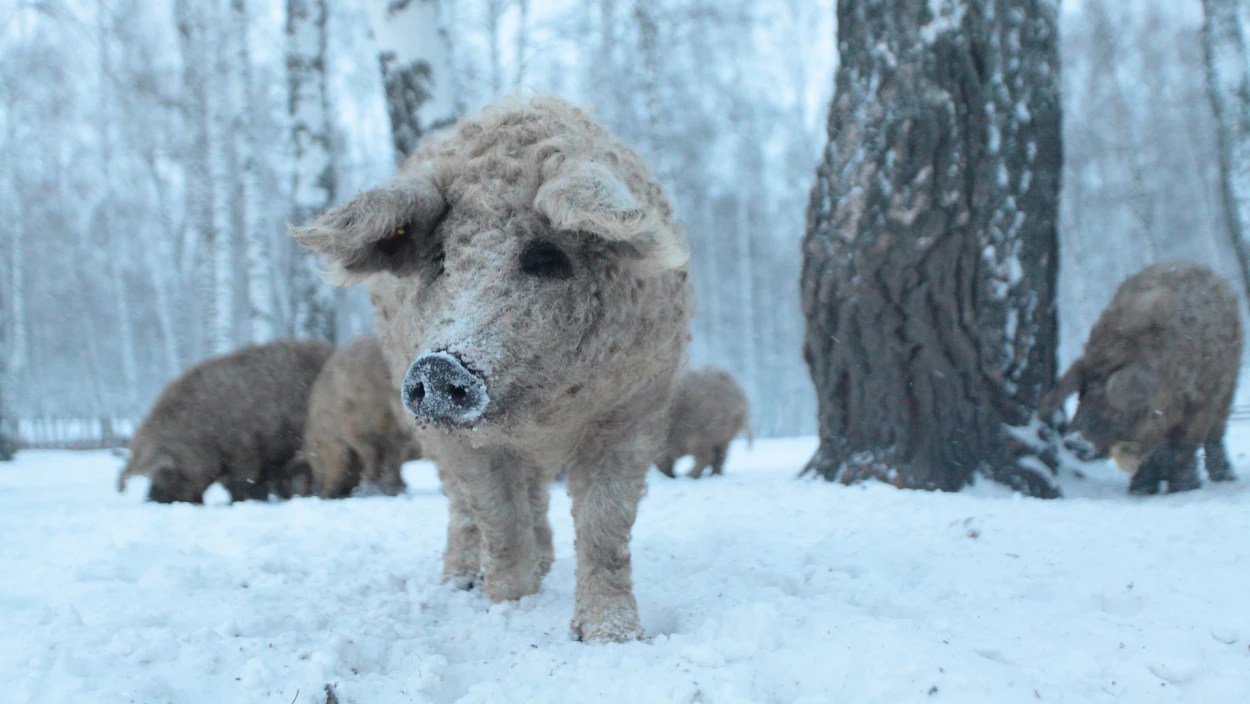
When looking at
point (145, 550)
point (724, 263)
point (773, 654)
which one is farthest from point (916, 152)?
point (724, 263)

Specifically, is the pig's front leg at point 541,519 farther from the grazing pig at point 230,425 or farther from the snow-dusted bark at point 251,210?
the snow-dusted bark at point 251,210

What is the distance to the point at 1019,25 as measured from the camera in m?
5.10

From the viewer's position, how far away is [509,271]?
2438 mm

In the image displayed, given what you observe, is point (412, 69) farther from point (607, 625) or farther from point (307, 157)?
point (607, 625)

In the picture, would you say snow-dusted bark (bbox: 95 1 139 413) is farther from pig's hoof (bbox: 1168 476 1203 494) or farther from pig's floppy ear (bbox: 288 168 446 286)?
pig's hoof (bbox: 1168 476 1203 494)

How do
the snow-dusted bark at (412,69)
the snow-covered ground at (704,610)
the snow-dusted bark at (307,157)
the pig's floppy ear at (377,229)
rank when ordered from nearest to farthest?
the snow-covered ground at (704,610), the pig's floppy ear at (377,229), the snow-dusted bark at (412,69), the snow-dusted bark at (307,157)

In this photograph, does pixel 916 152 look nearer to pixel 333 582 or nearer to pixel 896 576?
pixel 896 576

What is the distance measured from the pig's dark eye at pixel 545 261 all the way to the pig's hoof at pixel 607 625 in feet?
3.64

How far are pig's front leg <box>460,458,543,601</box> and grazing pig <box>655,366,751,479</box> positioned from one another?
4.68 metres

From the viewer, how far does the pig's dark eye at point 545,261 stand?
8.14ft

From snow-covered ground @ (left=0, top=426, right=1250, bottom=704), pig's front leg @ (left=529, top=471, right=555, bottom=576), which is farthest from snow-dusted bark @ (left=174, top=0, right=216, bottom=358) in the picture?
pig's front leg @ (left=529, top=471, right=555, bottom=576)

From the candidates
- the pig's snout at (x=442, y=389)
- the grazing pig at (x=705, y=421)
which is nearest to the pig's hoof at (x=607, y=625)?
the pig's snout at (x=442, y=389)

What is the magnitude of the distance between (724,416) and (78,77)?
1617cm

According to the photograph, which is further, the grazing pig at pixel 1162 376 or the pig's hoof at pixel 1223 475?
the pig's hoof at pixel 1223 475
